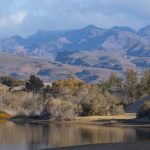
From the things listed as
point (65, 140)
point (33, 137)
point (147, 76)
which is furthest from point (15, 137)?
point (147, 76)

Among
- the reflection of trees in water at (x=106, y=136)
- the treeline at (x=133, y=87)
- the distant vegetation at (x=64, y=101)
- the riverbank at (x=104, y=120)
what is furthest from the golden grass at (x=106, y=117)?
the reflection of trees in water at (x=106, y=136)

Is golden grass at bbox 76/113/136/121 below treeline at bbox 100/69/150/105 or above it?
below

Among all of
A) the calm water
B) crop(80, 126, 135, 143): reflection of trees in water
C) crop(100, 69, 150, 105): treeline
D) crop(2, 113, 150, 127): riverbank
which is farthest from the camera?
crop(100, 69, 150, 105): treeline

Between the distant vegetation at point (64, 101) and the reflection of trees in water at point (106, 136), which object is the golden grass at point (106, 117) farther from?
the reflection of trees in water at point (106, 136)

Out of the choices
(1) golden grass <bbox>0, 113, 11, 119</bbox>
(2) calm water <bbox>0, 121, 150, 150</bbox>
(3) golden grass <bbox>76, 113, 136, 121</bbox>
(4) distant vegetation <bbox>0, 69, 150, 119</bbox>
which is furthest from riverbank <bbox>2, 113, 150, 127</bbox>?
(2) calm water <bbox>0, 121, 150, 150</bbox>

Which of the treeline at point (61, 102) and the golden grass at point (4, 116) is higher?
the treeline at point (61, 102)

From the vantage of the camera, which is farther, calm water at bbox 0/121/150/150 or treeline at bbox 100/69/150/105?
treeline at bbox 100/69/150/105

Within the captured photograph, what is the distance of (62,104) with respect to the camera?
12744 cm

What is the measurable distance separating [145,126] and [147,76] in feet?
167

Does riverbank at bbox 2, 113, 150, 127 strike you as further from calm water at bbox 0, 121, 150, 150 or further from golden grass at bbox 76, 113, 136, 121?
calm water at bbox 0, 121, 150, 150

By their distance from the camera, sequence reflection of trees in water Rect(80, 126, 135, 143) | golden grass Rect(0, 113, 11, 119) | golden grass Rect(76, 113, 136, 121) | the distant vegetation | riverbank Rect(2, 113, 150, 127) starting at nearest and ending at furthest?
1. reflection of trees in water Rect(80, 126, 135, 143)
2. riverbank Rect(2, 113, 150, 127)
3. golden grass Rect(76, 113, 136, 121)
4. the distant vegetation
5. golden grass Rect(0, 113, 11, 119)

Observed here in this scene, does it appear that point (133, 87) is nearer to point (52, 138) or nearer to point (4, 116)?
point (4, 116)

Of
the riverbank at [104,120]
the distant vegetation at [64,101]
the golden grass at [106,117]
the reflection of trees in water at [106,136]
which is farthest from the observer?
the distant vegetation at [64,101]

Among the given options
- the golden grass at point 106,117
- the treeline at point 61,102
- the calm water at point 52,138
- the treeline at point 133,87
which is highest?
the treeline at point 133,87
